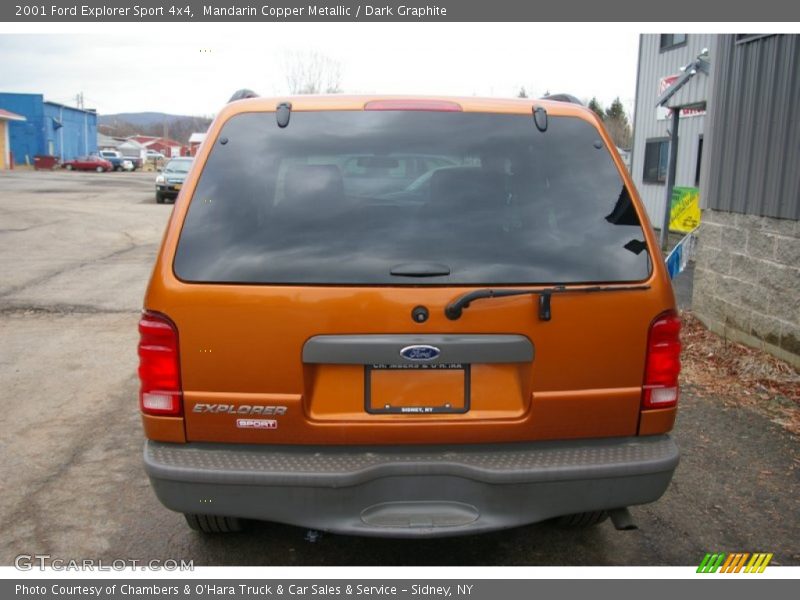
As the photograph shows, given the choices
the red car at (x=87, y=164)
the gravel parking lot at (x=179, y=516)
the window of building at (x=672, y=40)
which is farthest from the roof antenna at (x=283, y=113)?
the red car at (x=87, y=164)

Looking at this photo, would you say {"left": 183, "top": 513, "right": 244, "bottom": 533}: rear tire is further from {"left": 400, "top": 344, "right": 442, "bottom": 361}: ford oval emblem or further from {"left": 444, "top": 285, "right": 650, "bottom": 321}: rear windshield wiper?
{"left": 444, "top": 285, "right": 650, "bottom": 321}: rear windshield wiper

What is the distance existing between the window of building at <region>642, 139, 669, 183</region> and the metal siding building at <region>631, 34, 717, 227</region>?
101 mm

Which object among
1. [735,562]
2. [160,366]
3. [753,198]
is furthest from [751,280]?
[160,366]

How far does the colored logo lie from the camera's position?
Answer: 3383 mm

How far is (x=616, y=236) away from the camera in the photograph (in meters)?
2.92

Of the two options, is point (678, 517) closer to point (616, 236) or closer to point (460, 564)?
point (460, 564)

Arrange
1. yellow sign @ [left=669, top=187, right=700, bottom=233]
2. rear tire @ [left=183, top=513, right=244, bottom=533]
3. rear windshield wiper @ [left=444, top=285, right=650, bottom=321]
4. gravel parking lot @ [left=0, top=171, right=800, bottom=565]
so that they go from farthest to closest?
yellow sign @ [left=669, top=187, right=700, bottom=233] → gravel parking lot @ [left=0, top=171, right=800, bottom=565] → rear tire @ [left=183, top=513, right=244, bottom=533] → rear windshield wiper @ [left=444, top=285, right=650, bottom=321]

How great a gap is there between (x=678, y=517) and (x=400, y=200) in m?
2.28

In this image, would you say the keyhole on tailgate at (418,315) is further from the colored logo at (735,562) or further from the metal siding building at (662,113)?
the metal siding building at (662,113)

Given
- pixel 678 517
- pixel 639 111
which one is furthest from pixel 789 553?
pixel 639 111

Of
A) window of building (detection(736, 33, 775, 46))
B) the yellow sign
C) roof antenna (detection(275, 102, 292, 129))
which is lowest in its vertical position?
the yellow sign

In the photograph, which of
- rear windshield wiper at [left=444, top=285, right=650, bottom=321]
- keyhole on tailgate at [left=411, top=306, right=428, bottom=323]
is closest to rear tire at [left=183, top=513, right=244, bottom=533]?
keyhole on tailgate at [left=411, top=306, right=428, bottom=323]

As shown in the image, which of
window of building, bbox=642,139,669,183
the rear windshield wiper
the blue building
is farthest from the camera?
the blue building

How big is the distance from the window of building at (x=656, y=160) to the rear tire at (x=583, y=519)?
51.8 feet
